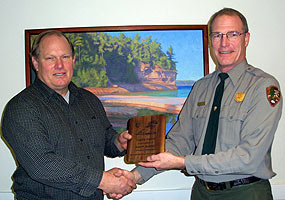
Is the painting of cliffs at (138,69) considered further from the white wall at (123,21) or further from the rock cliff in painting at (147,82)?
the white wall at (123,21)

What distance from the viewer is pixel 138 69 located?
2.43 meters

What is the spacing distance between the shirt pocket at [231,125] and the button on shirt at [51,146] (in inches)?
31.3

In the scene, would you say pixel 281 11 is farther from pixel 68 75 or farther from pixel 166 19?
pixel 68 75

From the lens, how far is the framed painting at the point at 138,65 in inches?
94.5

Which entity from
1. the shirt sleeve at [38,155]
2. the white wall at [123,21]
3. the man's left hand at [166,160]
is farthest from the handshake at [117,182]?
the white wall at [123,21]

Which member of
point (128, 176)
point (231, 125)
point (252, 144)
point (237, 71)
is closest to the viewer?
point (252, 144)

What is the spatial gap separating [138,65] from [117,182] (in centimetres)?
104

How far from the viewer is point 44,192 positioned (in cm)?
165

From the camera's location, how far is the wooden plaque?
179cm

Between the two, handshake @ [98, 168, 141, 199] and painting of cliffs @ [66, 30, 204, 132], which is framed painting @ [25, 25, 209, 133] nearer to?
painting of cliffs @ [66, 30, 204, 132]

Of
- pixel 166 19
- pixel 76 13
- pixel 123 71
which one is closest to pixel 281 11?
pixel 166 19

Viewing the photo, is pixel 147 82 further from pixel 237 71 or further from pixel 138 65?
pixel 237 71

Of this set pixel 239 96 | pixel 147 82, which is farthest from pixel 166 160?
pixel 147 82

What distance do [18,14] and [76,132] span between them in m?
1.32
